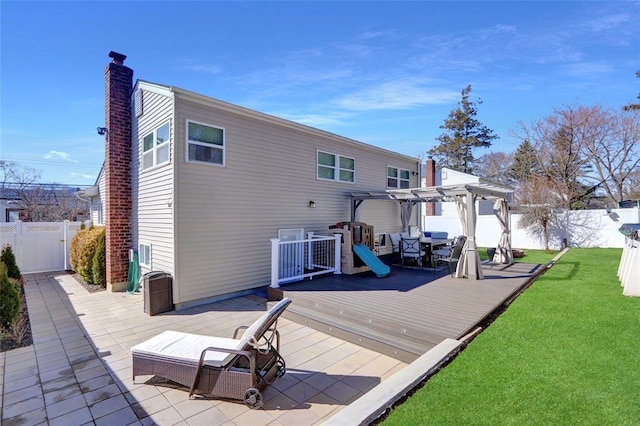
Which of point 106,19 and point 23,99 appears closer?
point 106,19

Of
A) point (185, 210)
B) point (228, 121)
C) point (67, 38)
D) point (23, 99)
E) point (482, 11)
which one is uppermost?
point (482, 11)

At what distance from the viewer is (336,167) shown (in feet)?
34.3

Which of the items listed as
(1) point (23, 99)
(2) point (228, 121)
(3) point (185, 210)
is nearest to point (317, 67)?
(2) point (228, 121)

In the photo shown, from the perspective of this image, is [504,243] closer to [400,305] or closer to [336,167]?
[336,167]

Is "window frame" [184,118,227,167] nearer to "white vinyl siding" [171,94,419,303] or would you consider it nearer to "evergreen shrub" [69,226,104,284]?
"white vinyl siding" [171,94,419,303]

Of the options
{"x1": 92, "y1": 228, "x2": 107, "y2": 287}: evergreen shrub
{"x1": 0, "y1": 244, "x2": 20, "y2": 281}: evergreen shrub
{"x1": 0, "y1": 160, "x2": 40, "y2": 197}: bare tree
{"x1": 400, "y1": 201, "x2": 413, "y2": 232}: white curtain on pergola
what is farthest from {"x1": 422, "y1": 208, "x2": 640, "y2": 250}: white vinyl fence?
{"x1": 0, "y1": 160, "x2": 40, "y2": 197}: bare tree

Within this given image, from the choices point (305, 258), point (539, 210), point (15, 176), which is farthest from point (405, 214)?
point (15, 176)

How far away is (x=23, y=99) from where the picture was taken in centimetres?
1001

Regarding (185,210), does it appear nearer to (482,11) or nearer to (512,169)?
(482,11)

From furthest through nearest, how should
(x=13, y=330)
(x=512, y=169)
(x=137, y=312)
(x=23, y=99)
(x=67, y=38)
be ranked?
(x=512, y=169)
(x=23, y=99)
(x=67, y=38)
(x=137, y=312)
(x=13, y=330)

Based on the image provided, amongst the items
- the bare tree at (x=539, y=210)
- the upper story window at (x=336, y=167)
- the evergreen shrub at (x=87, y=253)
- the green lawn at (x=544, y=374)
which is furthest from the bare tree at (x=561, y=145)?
the evergreen shrub at (x=87, y=253)

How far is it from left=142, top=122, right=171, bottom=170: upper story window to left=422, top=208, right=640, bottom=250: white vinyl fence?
1274 cm

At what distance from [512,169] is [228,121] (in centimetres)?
2724

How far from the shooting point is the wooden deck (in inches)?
174
